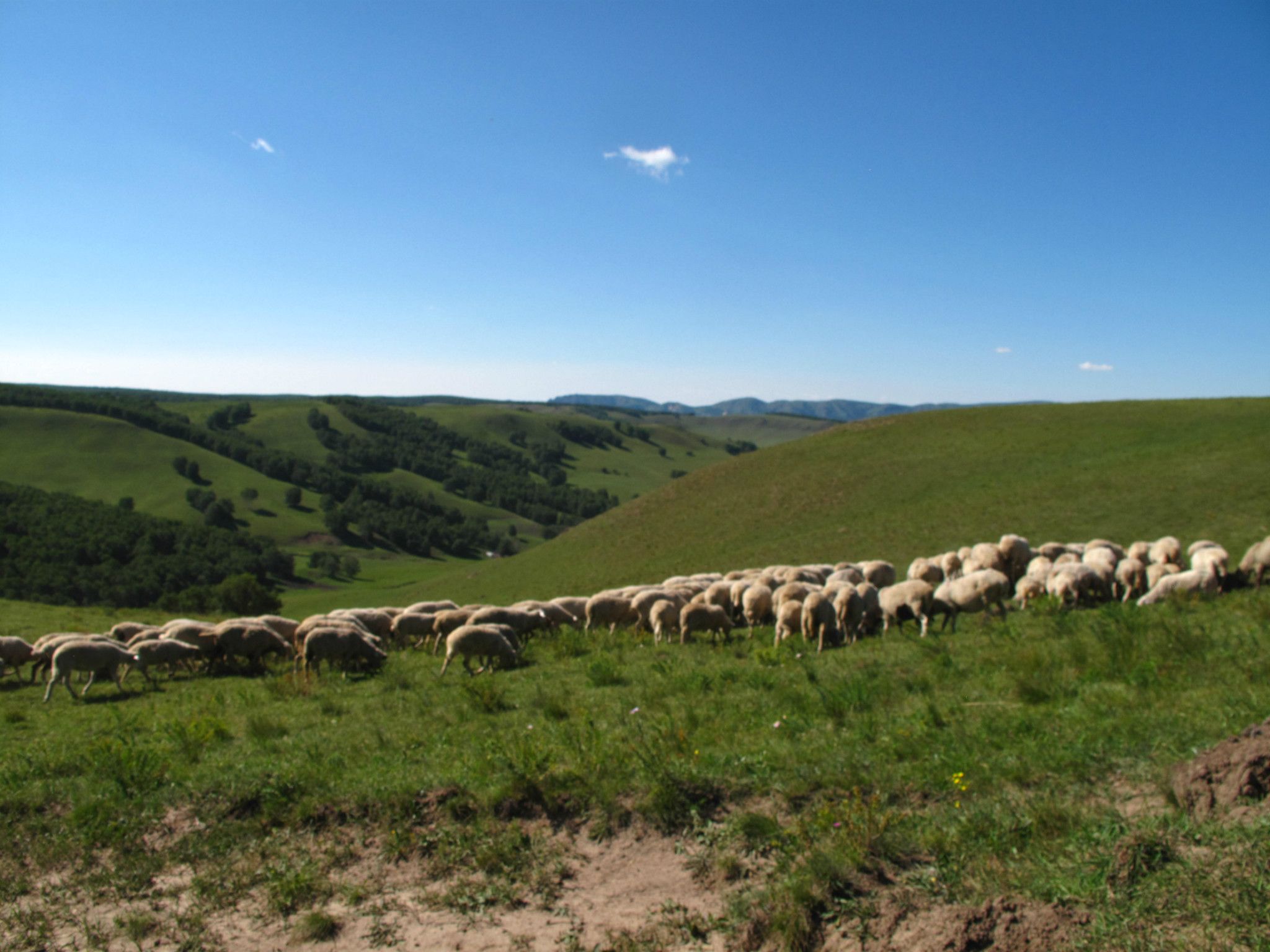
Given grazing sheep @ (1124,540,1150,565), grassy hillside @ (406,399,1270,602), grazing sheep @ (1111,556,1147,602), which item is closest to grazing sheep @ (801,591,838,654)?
grazing sheep @ (1111,556,1147,602)

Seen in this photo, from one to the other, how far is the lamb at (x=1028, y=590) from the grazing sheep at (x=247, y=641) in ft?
53.8

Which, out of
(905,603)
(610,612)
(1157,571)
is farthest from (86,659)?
(1157,571)

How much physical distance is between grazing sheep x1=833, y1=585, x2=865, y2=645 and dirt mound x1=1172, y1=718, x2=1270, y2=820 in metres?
8.90

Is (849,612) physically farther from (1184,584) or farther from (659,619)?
(1184,584)

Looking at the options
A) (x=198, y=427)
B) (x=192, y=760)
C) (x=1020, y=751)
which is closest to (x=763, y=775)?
(x=1020, y=751)

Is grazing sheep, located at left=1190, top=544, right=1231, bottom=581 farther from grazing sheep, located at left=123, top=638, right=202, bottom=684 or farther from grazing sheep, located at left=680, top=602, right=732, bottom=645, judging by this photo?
grazing sheep, located at left=123, top=638, right=202, bottom=684

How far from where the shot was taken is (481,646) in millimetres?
13617

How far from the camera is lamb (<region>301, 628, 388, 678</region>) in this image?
1386 cm

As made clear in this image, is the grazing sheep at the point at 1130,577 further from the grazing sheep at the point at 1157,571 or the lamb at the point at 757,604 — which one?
the lamb at the point at 757,604

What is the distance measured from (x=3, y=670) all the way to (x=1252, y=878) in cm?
1992

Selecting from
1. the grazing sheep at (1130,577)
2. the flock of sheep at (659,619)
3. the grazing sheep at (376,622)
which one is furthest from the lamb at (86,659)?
the grazing sheep at (1130,577)

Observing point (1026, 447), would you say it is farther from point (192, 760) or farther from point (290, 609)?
point (290, 609)

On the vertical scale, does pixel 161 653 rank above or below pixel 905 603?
below

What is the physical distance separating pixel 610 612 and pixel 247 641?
27.1ft
